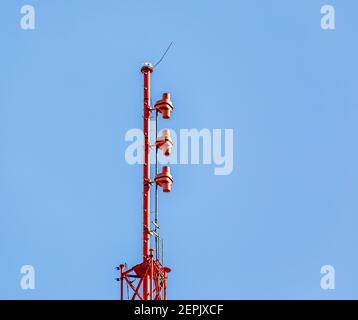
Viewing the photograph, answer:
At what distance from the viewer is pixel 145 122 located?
24.3 metres
